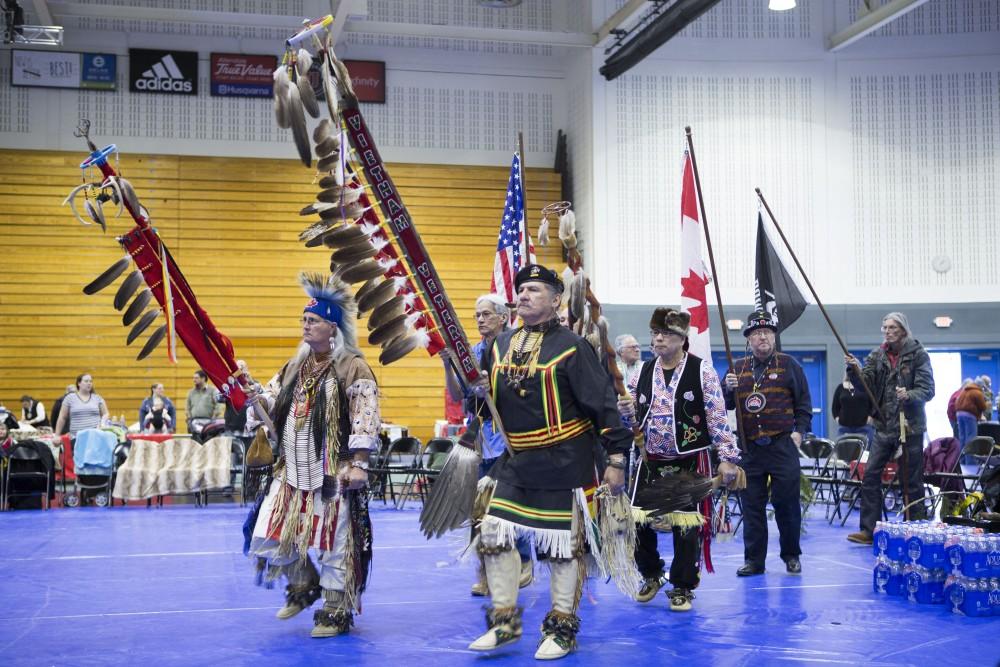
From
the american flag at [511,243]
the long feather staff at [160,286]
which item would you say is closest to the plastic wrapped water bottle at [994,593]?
the american flag at [511,243]

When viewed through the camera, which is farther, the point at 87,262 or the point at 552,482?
the point at 87,262

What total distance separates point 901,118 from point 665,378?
1285 cm

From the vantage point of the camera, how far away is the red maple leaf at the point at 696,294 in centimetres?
621

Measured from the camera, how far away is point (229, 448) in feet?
36.4

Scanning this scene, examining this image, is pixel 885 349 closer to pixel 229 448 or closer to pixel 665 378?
pixel 665 378

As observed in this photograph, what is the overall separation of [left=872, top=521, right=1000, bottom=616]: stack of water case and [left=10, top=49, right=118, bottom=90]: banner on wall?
14122mm

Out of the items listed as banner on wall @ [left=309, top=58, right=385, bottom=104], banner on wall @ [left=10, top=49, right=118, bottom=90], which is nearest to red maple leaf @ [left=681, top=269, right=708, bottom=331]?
banner on wall @ [left=309, top=58, right=385, bottom=104]

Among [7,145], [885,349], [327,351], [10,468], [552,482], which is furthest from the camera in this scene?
[7,145]

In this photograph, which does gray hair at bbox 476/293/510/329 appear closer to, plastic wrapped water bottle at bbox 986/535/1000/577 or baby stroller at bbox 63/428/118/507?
plastic wrapped water bottle at bbox 986/535/1000/577

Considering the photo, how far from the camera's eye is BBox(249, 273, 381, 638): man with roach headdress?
14.0ft

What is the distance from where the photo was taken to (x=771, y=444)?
5992mm

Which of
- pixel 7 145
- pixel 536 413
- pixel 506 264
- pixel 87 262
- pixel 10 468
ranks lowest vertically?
pixel 10 468

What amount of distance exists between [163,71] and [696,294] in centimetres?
1231

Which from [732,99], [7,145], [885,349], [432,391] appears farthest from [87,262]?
[885,349]
